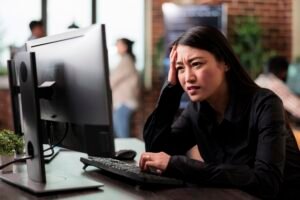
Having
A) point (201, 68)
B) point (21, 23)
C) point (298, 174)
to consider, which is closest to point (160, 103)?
point (201, 68)

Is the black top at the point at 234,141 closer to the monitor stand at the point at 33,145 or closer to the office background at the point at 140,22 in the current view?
the monitor stand at the point at 33,145

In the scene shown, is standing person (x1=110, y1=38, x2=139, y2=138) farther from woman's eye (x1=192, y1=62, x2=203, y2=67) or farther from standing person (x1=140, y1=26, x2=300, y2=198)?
woman's eye (x1=192, y1=62, x2=203, y2=67)

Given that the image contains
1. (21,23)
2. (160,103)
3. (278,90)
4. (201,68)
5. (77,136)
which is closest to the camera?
(77,136)

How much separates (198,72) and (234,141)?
0.27 metres

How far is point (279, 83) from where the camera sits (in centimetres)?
372

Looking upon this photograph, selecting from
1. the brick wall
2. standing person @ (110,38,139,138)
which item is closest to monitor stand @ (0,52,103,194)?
standing person @ (110,38,139,138)

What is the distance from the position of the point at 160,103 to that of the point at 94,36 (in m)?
0.54

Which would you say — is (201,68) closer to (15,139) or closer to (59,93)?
(59,93)

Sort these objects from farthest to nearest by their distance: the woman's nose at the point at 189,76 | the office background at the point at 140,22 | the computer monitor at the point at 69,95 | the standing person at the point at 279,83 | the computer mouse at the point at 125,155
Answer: the office background at the point at 140,22 → the standing person at the point at 279,83 → the computer mouse at the point at 125,155 → the woman's nose at the point at 189,76 → the computer monitor at the point at 69,95

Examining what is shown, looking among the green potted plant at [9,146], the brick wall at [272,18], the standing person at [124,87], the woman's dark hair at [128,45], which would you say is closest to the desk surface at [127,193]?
the green potted plant at [9,146]

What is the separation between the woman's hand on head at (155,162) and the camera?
1.45 meters

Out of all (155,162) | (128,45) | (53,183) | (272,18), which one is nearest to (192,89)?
(155,162)

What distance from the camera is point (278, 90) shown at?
12.2 ft

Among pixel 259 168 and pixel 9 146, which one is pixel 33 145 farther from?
pixel 259 168
